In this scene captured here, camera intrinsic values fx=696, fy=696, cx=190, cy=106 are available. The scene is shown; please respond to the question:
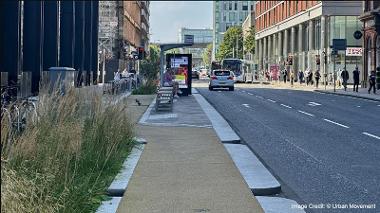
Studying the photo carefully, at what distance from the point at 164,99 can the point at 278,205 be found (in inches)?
678

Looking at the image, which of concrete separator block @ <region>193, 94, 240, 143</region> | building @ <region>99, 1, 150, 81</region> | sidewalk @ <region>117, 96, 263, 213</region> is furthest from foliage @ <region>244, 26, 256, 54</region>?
sidewalk @ <region>117, 96, 263, 213</region>

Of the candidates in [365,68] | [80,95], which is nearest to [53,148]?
[80,95]

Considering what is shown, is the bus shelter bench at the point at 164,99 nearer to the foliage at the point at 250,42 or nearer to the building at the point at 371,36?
the building at the point at 371,36

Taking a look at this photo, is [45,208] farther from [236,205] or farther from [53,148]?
[236,205]

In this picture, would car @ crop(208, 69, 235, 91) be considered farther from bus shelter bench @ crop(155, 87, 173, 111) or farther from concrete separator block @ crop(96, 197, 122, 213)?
concrete separator block @ crop(96, 197, 122, 213)

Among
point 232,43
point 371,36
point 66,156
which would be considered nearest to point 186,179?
point 66,156

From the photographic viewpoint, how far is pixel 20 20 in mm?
25719

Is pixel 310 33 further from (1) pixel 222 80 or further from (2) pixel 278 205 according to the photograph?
(2) pixel 278 205

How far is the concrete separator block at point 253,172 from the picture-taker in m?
9.39

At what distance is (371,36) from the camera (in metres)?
57.2

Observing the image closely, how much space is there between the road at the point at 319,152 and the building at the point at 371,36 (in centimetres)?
3039

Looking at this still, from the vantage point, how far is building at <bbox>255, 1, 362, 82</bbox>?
7588cm

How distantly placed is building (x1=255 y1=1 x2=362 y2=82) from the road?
3418 centimetres

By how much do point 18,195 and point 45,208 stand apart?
66 cm
